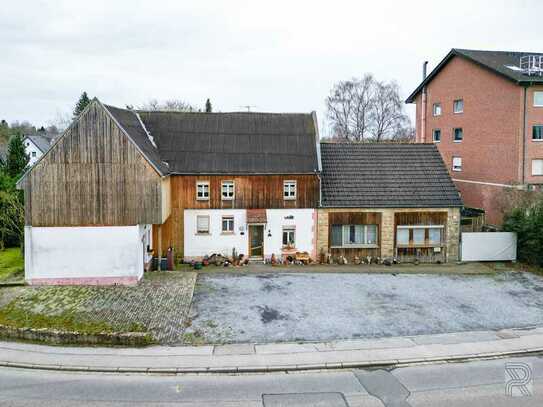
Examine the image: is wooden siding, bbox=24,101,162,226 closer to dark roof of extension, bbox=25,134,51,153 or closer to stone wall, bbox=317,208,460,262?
stone wall, bbox=317,208,460,262

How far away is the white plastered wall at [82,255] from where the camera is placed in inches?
837

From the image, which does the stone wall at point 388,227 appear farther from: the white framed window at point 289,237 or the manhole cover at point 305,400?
the manhole cover at point 305,400

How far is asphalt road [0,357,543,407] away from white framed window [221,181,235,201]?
1464 cm

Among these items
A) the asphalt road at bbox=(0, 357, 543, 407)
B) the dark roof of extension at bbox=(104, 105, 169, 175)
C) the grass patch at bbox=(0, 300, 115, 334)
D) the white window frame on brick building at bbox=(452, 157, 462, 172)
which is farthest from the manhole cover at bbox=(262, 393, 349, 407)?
the white window frame on brick building at bbox=(452, 157, 462, 172)

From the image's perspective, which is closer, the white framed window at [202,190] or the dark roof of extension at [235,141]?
the white framed window at [202,190]

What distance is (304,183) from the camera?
27.4 meters

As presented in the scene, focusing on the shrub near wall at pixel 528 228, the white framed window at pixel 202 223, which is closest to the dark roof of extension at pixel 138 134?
the white framed window at pixel 202 223

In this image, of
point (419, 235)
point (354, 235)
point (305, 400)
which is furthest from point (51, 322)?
point (419, 235)

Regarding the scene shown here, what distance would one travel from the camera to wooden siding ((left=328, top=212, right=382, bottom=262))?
2731 cm

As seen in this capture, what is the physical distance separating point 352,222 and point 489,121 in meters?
15.5

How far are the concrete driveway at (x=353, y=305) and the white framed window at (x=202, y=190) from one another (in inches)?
196

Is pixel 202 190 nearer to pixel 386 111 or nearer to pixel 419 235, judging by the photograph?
pixel 419 235

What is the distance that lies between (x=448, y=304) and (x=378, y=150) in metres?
13.1

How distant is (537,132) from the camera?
32438 mm
